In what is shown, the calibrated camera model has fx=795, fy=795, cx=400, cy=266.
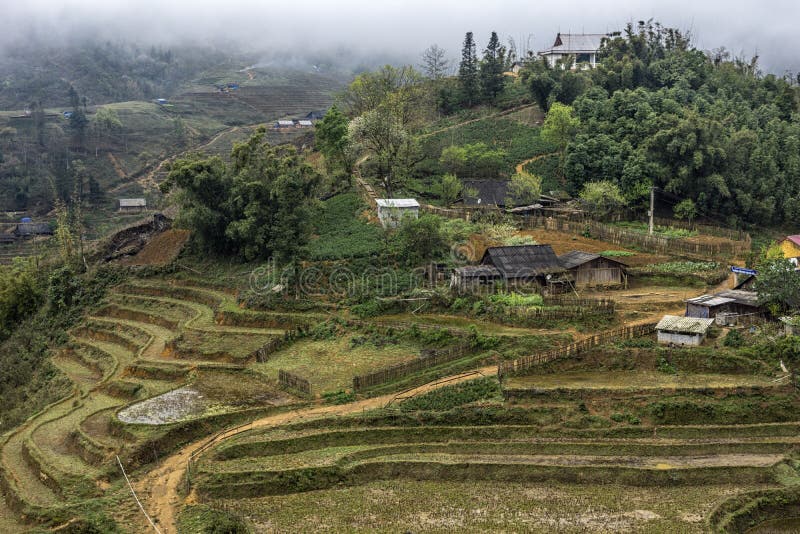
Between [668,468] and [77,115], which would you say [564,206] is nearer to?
[668,468]

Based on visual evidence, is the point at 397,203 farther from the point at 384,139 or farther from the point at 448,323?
the point at 448,323

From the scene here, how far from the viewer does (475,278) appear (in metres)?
44.4

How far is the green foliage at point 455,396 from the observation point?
108 ft

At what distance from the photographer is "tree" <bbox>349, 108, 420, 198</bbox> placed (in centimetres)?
5922

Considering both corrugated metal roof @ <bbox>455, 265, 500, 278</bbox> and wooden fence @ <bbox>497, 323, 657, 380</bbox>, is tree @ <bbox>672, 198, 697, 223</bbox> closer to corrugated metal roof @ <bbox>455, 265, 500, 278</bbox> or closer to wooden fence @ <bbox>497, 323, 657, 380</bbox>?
corrugated metal roof @ <bbox>455, 265, 500, 278</bbox>

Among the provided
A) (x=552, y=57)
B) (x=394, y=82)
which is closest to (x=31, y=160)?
(x=394, y=82)

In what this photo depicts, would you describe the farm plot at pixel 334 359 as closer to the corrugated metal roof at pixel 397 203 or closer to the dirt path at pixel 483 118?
the corrugated metal roof at pixel 397 203

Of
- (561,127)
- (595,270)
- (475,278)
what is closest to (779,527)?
(475,278)

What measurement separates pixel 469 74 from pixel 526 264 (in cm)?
4199

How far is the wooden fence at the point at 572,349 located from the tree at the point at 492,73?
4842cm

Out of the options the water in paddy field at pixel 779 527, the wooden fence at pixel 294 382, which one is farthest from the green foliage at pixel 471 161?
the water in paddy field at pixel 779 527

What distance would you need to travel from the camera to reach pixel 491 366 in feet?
122

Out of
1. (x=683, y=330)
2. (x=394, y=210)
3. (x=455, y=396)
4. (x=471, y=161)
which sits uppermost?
(x=471, y=161)

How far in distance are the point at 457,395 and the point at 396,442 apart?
3.85 metres
